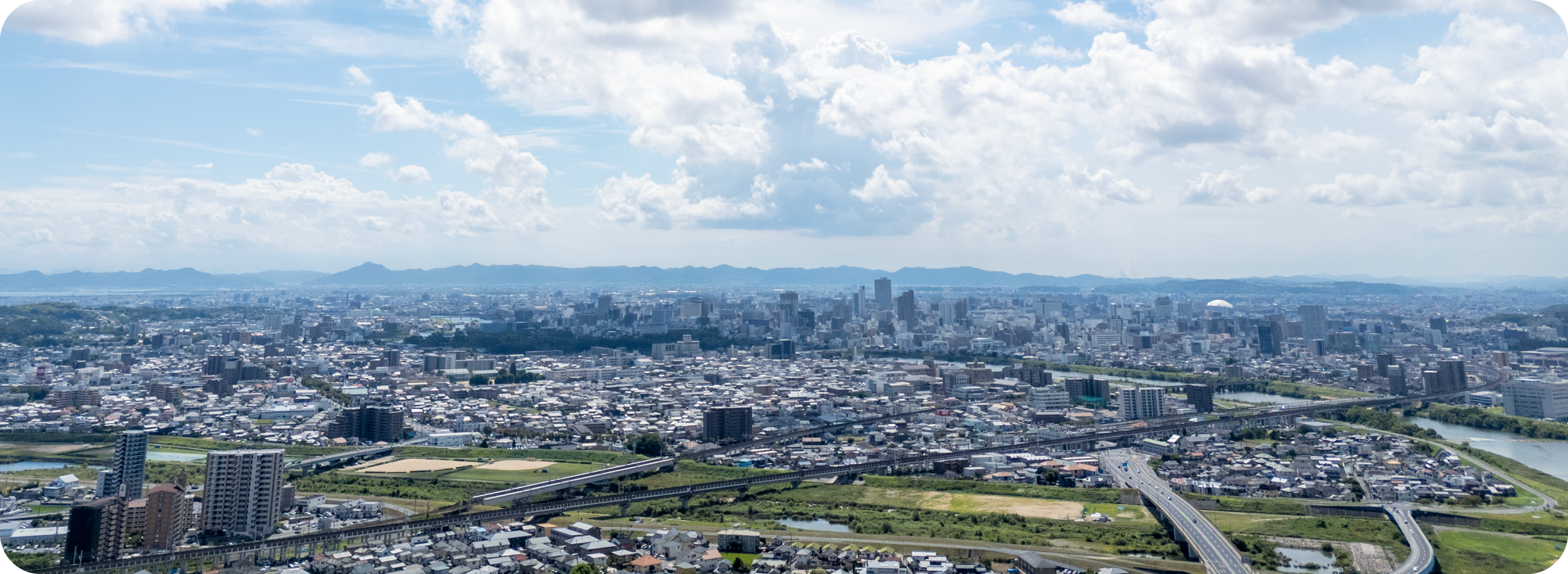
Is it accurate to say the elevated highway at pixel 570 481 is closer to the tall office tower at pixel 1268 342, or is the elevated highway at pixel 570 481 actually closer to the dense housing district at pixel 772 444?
the dense housing district at pixel 772 444

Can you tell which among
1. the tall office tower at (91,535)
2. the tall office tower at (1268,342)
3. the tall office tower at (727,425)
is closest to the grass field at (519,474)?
A: the tall office tower at (727,425)

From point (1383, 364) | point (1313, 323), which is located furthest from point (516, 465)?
point (1313, 323)

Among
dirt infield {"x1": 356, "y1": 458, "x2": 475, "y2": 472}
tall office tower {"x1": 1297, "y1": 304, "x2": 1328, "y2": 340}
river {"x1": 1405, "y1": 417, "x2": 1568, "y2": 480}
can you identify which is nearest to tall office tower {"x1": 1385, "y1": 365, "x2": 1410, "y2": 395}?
river {"x1": 1405, "y1": 417, "x2": 1568, "y2": 480}

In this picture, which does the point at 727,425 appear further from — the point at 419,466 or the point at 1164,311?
the point at 1164,311

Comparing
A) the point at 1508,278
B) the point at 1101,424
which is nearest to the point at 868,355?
the point at 1101,424

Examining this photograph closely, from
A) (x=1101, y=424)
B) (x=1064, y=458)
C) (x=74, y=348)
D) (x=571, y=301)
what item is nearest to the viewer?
(x=1064, y=458)

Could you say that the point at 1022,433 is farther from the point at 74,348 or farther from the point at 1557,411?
the point at 74,348
